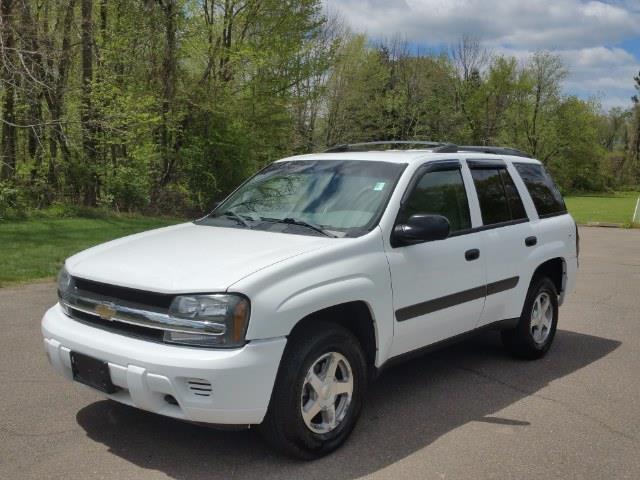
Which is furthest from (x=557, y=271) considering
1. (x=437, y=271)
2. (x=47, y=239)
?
(x=47, y=239)

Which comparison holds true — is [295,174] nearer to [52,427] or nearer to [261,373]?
[261,373]

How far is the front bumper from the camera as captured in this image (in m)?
3.34

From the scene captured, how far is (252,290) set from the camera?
3.44m

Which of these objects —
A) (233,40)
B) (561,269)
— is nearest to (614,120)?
(233,40)

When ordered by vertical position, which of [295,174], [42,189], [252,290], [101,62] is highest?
[101,62]

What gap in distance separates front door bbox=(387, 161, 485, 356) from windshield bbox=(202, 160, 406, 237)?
0.23 metres

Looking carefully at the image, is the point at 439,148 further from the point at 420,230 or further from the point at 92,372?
the point at 92,372

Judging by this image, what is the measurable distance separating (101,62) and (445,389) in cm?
1876

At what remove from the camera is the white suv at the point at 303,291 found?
11.2ft

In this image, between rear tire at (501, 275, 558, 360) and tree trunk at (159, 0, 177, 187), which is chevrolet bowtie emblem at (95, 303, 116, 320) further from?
tree trunk at (159, 0, 177, 187)

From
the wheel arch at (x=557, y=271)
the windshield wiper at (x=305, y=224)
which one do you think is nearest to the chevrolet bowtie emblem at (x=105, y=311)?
the windshield wiper at (x=305, y=224)

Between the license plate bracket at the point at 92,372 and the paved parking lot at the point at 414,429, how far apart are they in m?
0.43

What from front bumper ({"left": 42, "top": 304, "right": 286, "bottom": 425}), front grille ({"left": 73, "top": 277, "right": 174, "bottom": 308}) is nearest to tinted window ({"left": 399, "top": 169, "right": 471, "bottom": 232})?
front bumper ({"left": 42, "top": 304, "right": 286, "bottom": 425})

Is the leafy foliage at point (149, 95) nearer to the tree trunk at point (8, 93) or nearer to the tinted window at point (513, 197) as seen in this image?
the tree trunk at point (8, 93)
